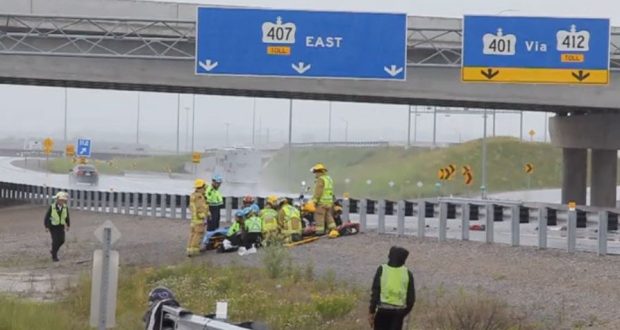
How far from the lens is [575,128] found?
146 feet

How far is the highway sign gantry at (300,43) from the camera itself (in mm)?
35438

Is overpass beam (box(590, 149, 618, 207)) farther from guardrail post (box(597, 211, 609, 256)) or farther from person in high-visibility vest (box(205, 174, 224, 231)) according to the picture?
guardrail post (box(597, 211, 609, 256))

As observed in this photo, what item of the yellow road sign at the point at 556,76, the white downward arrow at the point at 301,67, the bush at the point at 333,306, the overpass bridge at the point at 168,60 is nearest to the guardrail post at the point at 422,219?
the yellow road sign at the point at 556,76

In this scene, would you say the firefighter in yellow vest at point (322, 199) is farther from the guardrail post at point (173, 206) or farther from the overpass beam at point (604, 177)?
the overpass beam at point (604, 177)

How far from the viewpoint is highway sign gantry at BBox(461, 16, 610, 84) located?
35.1 meters

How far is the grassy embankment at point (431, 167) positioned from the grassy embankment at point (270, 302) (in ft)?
153

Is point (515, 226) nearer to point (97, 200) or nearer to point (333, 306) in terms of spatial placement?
point (333, 306)

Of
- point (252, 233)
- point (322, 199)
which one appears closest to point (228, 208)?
point (322, 199)

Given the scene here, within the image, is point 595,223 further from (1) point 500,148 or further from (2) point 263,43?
(1) point 500,148

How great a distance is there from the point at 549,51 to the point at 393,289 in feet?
81.1

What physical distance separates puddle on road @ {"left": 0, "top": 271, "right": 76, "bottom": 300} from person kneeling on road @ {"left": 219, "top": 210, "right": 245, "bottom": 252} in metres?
3.36

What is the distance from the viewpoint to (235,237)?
25.3 meters

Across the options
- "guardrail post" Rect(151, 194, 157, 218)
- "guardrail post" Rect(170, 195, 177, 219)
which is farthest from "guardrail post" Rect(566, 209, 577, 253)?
"guardrail post" Rect(151, 194, 157, 218)

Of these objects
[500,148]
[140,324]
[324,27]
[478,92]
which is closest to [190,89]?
[324,27]
